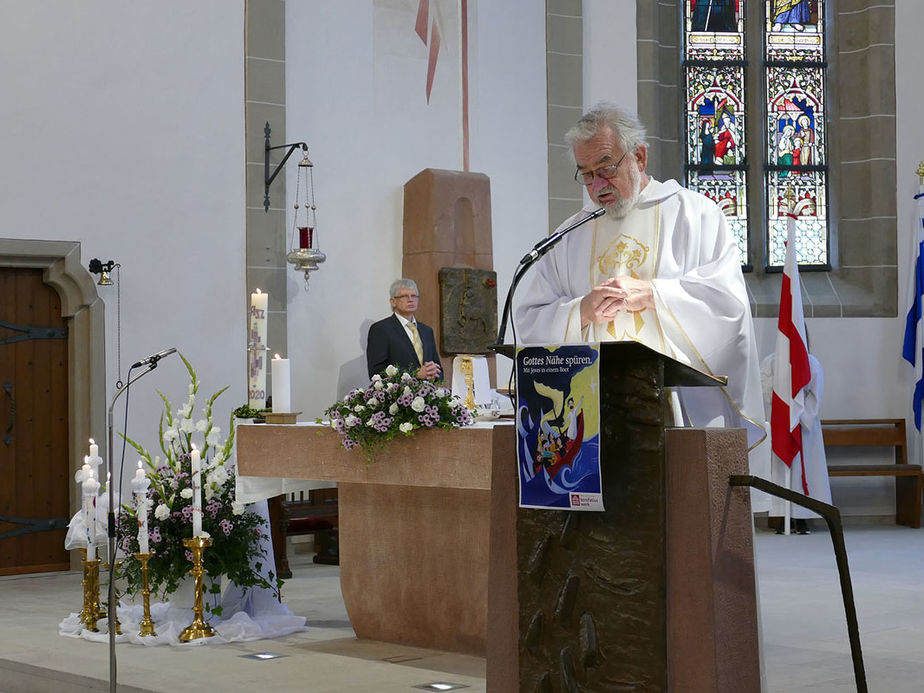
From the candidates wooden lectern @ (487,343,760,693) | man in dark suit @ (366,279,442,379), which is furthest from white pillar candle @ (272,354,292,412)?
man in dark suit @ (366,279,442,379)

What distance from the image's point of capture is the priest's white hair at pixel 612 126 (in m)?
3.88

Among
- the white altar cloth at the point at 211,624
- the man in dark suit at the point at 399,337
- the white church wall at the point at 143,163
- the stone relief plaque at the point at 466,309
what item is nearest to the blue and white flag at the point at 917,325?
the stone relief plaque at the point at 466,309

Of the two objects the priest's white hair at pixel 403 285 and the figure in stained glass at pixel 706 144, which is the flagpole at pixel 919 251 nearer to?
the figure in stained glass at pixel 706 144

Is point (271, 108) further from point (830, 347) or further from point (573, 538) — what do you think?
point (573, 538)

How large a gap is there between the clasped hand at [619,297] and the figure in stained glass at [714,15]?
838 centimetres

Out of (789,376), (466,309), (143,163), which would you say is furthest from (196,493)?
(789,376)

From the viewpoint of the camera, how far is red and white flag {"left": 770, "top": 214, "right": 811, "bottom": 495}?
10164mm

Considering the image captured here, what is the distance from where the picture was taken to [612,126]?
388 cm

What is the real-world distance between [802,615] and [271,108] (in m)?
5.09

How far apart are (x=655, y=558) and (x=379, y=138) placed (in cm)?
704

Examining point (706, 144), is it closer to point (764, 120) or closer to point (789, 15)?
point (764, 120)

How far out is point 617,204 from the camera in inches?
163

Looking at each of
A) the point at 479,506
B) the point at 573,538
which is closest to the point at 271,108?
the point at 479,506

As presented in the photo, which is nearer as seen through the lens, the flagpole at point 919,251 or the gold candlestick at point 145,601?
the gold candlestick at point 145,601
